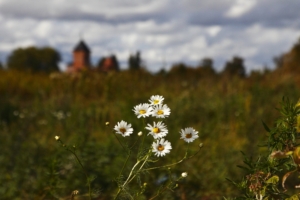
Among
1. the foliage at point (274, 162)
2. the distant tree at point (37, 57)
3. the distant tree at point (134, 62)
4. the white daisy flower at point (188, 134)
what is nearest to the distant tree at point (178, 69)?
the distant tree at point (134, 62)

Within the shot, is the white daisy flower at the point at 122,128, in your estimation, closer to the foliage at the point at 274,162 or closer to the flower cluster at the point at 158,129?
the flower cluster at the point at 158,129

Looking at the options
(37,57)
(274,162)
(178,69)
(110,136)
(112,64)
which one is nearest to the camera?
(274,162)

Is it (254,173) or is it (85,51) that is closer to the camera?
(254,173)

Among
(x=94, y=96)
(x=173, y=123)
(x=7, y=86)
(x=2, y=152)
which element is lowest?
(x=2, y=152)

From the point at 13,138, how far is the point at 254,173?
11.9ft

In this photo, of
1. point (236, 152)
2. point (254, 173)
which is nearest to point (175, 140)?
point (236, 152)

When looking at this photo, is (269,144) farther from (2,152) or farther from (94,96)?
(94,96)

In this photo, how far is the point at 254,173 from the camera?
5.14 feet

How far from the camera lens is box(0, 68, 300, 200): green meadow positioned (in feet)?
11.0

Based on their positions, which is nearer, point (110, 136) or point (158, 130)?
point (158, 130)

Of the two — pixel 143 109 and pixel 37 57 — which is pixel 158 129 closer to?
pixel 143 109

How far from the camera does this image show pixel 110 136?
3.97 metres

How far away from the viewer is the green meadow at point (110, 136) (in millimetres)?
3355

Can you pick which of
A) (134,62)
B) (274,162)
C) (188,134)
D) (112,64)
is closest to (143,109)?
(188,134)
